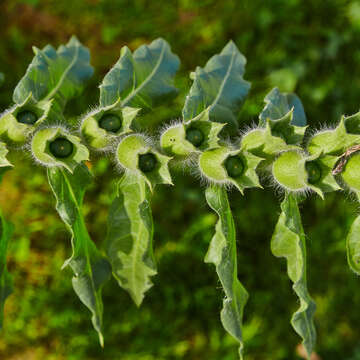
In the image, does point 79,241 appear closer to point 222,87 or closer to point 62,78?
point 62,78

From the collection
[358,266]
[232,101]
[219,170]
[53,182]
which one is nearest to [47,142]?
[53,182]

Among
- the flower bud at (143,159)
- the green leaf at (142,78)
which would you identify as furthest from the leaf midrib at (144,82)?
the flower bud at (143,159)

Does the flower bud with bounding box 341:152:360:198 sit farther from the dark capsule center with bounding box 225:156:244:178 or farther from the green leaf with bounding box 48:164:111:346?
the green leaf with bounding box 48:164:111:346

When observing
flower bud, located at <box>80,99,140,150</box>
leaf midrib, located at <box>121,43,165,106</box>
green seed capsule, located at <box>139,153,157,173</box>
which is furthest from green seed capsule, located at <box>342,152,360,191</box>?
leaf midrib, located at <box>121,43,165,106</box>

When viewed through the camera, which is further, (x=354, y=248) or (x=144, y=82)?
(x=144, y=82)

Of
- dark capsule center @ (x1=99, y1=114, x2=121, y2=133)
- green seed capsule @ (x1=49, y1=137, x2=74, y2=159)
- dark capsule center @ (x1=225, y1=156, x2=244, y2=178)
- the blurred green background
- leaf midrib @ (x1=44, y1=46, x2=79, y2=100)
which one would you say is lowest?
the blurred green background

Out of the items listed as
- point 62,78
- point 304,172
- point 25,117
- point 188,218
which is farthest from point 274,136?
point 188,218

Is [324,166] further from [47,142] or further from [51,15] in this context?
[51,15]
